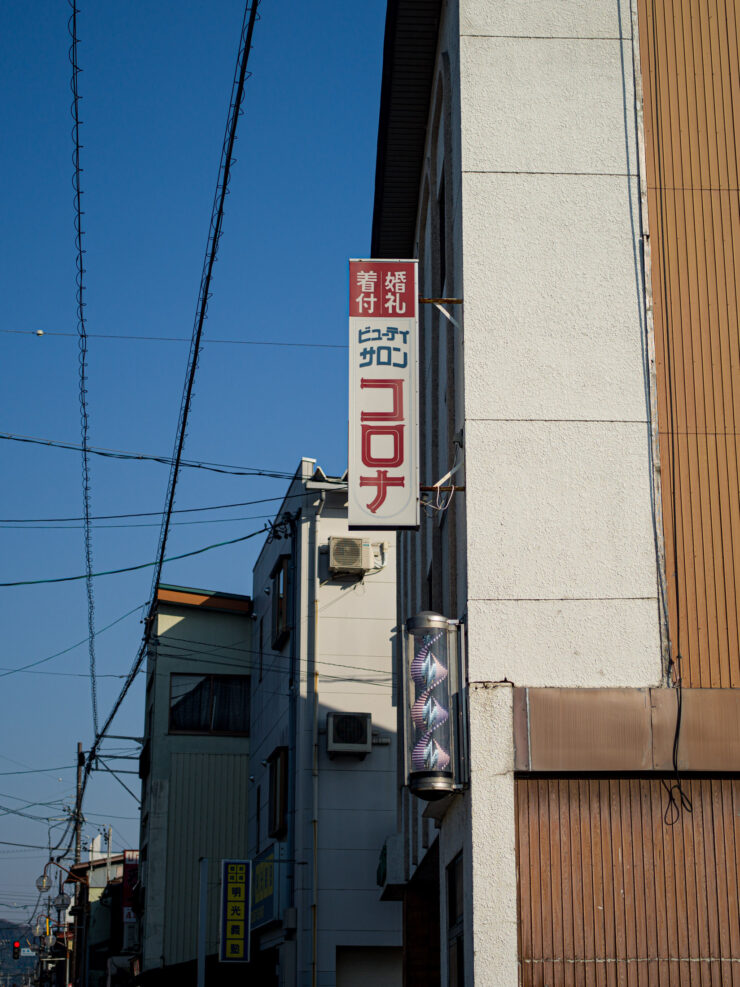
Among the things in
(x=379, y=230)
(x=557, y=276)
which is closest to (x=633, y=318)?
(x=557, y=276)

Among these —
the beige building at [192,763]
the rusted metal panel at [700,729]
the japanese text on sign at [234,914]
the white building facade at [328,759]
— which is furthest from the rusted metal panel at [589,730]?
the beige building at [192,763]

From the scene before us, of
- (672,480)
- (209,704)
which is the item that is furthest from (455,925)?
(209,704)

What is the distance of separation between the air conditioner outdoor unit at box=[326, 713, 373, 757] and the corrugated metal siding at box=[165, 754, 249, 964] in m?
8.76

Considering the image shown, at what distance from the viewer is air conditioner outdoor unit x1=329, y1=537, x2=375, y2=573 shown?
25875 millimetres

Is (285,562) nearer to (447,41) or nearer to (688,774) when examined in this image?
(447,41)

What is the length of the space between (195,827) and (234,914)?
9.10 m

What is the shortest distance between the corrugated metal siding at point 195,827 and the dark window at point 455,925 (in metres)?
21.1

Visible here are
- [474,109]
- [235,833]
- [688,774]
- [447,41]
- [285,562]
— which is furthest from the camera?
[235,833]

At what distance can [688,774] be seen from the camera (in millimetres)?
10391

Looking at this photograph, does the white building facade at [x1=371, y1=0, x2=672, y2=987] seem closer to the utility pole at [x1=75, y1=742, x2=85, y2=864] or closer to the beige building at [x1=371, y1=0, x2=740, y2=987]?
the beige building at [x1=371, y1=0, x2=740, y2=987]

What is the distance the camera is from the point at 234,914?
23.8 metres

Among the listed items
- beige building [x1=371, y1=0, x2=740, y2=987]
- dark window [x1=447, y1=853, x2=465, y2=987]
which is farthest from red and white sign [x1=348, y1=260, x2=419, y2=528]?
dark window [x1=447, y1=853, x2=465, y2=987]

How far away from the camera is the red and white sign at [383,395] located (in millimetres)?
11250

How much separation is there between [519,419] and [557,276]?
58.5 inches
